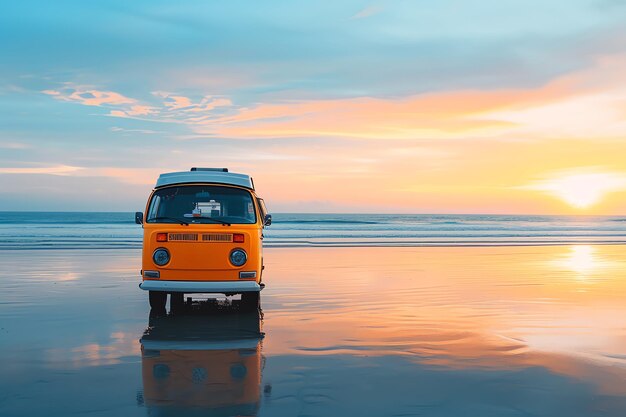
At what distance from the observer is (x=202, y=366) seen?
321 inches

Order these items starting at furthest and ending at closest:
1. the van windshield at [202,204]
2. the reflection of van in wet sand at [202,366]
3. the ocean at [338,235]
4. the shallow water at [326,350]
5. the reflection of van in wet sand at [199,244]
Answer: the ocean at [338,235]
the van windshield at [202,204]
the reflection of van in wet sand at [199,244]
the shallow water at [326,350]
the reflection of van in wet sand at [202,366]

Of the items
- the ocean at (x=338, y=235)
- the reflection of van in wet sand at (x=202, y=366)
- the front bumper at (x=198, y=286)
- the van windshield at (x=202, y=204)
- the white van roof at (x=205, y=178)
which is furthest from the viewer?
the ocean at (x=338, y=235)

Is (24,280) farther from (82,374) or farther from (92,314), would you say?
(82,374)

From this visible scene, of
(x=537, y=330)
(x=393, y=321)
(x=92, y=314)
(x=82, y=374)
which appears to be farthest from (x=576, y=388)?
(x=92, y=314)

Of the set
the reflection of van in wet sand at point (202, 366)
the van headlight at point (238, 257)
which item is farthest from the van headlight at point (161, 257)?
the van headlight at point (238, 257)

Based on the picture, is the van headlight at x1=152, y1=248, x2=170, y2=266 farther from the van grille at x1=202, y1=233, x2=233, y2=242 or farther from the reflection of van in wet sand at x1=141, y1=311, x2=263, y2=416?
the reflection of van in wet sand at x1=141, y1=311, x2=263, y2=416

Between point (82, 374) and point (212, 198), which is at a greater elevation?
point (212, 198)

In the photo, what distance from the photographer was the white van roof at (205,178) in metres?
12.6

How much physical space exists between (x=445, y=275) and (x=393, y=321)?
8.42 meters

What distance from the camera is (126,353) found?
891 centimetres

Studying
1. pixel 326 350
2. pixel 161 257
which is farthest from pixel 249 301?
pixel 326 350

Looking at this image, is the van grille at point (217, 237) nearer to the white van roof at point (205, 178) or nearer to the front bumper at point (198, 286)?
the front bumper at point (198, 286)

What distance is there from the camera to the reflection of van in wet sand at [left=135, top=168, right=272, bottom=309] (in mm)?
11805

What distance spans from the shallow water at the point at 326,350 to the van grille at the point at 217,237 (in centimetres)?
142
